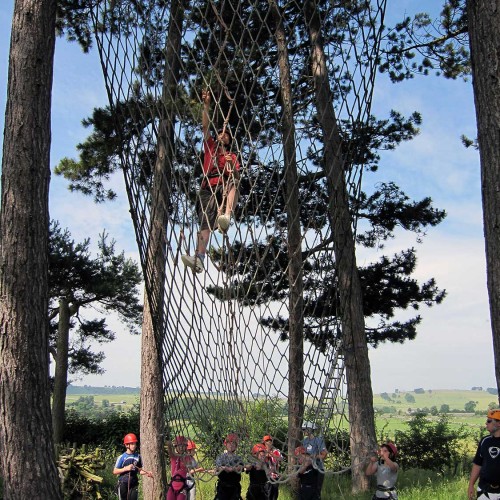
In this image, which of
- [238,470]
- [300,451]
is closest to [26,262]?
[238,470]

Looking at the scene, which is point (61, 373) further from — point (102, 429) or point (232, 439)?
point (232, 439)

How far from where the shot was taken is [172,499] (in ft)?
18.2

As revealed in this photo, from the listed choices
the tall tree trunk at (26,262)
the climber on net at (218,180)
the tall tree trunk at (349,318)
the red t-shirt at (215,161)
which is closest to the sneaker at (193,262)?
the climber on net at (218,180)

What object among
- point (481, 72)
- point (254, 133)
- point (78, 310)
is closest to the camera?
point (481, 72)

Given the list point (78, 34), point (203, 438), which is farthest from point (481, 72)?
point (78, 34)

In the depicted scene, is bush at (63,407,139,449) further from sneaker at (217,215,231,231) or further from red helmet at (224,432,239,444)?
sneaker at (217,215,231,231)

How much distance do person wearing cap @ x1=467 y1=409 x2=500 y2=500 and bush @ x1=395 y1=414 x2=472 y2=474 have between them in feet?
19.6

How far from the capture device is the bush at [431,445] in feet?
32.7

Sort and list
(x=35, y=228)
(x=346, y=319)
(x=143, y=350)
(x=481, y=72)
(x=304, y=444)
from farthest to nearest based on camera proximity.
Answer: (x=143, y=350) < (x=35, y=228) < (x=304, y=444) < (x=346, y=319) < (x=481, y=72)

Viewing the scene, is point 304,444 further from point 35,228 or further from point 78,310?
point 78,310

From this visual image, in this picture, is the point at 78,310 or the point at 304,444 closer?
the point at 304,444

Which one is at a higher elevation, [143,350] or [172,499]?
[143,350]

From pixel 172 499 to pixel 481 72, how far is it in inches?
169

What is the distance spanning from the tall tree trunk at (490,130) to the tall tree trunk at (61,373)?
10.3 metres
